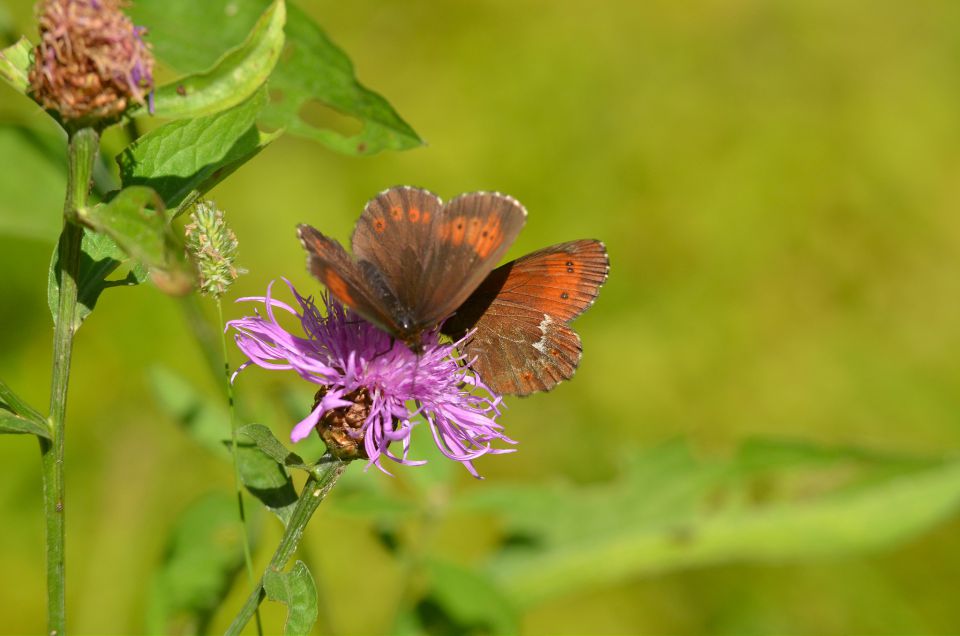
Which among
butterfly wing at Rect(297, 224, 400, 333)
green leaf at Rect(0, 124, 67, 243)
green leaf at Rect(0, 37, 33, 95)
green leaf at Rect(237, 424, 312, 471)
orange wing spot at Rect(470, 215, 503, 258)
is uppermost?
green leaf at Rect(0, 37, 33, 95)

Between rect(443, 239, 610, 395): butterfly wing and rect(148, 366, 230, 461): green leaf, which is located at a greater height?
rect(443, 239, 610, 395): butterfly wing

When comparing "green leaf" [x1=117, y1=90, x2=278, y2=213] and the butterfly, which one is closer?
"green leaf" [x1=117, y1=90, x2=278, y2=213]

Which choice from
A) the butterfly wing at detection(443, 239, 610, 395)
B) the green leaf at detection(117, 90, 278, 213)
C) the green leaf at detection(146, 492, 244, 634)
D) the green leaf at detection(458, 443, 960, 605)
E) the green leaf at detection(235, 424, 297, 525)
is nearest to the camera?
the green leaf at detection(117, 90, 278, 213)

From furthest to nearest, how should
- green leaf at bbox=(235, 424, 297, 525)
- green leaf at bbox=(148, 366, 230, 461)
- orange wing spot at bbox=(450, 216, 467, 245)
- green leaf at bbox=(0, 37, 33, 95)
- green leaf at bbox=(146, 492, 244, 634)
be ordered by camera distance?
green leaf at bbox=(148, 366, 230, 461) < green leaf at bbox=(146, 492, 244, 634) < orange wing spot at bbox=(450, 216, 467, 245) < green leaf at bbox=(235, 424, 297, 525) < green leaf at bbox=(0, 37, 33, 95)

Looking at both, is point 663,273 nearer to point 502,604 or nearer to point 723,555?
point 723,555

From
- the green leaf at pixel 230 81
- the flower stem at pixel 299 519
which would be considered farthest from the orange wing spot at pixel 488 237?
the green leaf at pixel 230 81

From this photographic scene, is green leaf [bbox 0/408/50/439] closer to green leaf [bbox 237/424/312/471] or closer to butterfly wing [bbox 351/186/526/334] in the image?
green leaf [bbox 237/424/312/471]

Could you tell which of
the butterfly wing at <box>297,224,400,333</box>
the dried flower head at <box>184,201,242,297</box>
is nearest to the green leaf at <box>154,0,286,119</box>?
the dried flower head at <box>184,201,242,297</box>
